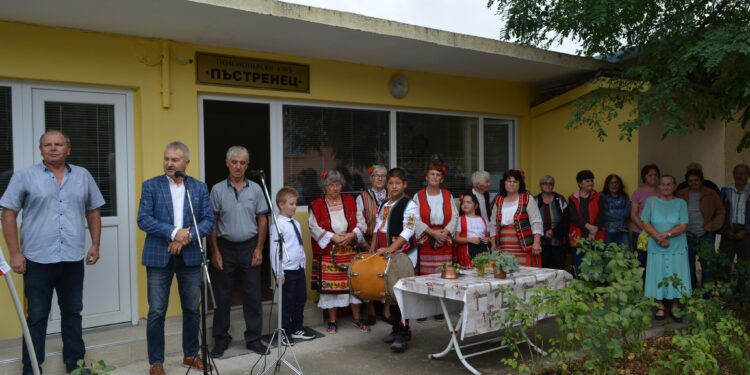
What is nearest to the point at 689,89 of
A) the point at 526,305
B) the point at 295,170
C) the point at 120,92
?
the point at 526,305

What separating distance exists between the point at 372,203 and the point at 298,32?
186 cm

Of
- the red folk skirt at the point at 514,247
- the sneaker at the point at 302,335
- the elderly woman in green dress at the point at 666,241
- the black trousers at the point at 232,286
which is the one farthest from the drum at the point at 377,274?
the elderly woman in green dress at the point at 666,241

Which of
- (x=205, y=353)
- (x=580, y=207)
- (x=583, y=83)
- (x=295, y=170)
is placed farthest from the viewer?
(x=583, y=83)

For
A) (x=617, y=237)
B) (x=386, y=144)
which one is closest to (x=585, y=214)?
(x=617, y=237)

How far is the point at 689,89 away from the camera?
17.9 ft

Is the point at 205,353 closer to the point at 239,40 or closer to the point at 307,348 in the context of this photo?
the point at 307,348

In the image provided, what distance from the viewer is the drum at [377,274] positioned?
4969 millimetres

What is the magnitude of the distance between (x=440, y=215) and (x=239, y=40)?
2.58m

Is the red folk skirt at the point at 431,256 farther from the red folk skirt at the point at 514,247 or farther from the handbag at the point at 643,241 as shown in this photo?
the handbag at the point at 643,241

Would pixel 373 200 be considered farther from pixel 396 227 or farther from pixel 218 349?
pixel 218 349

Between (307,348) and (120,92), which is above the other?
(120,92)

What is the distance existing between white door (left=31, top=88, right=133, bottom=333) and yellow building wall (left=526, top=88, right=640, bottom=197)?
5.47 metres

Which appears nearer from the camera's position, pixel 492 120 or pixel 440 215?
pixel 440 215

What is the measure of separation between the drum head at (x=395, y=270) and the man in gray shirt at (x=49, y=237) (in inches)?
89.7
